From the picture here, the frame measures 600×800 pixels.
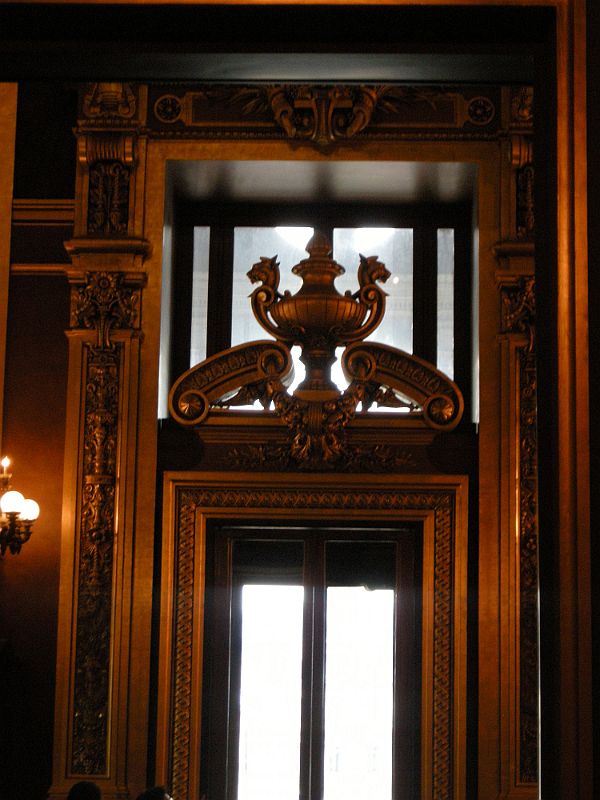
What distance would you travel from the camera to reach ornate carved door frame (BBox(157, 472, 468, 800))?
265 inches

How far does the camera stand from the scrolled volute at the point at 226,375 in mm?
7020

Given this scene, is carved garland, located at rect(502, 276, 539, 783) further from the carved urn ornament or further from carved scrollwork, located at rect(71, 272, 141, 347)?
carved scrollwork, located at rect(71, 272, 141, 347)

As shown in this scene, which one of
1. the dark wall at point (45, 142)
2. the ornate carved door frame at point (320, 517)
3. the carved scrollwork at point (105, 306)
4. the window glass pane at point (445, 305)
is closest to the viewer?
the ornate carved door frame at point (320, 517)

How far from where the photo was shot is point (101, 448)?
684cm

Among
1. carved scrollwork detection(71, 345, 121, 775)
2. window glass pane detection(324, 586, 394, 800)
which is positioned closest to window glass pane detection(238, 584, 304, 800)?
window glass pane detection(324, 586, 394, 800)

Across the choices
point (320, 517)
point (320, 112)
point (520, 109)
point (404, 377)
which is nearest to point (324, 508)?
point (320, 517)

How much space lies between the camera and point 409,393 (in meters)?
7.05

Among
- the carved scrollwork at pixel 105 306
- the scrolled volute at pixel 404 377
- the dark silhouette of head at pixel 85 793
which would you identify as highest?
the carved scrollwork at pixel 105 306

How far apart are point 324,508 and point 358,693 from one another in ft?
3.71

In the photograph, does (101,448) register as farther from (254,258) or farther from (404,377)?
(404,377)

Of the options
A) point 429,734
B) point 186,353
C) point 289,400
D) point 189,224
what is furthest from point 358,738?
point 189,224

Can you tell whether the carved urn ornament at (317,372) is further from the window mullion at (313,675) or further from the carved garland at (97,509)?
the window mullion at (313,675)

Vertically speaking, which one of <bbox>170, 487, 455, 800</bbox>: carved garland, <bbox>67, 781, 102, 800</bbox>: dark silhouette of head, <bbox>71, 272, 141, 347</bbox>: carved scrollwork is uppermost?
<bbox>71, 272, 141, 347</bbox>: carved scrollwork

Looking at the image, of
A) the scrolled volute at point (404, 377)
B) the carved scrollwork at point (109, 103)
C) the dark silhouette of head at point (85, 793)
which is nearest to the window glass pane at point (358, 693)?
the scrolled volute at point (404, 377)
